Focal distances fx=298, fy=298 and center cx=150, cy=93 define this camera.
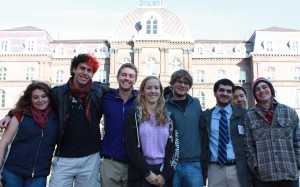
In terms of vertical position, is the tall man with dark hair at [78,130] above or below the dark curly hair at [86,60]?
below

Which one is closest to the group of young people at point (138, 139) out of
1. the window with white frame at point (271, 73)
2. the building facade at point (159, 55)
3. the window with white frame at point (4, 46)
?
the building facade at point (159, 55)

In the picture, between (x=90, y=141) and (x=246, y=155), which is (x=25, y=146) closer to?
(x=90, y=141)

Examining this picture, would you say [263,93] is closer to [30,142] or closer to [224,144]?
[224,144]

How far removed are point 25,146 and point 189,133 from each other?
2.75 m

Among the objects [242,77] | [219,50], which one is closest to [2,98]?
[219,50]

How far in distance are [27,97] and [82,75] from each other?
1014mm

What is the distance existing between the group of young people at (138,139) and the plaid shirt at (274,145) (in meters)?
0.02

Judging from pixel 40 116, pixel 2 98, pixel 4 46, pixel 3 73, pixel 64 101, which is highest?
pixel 4 46

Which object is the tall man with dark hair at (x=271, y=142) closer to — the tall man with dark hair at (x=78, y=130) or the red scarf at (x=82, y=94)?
the tall man with dark hair at (x=78, y=130)

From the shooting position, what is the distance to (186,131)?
531 centimetres

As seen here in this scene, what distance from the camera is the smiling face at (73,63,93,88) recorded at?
521cm

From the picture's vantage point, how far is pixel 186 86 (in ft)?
18.3

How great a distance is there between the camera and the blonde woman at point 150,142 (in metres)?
4.46

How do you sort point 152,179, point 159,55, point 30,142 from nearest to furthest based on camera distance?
point 152,179 < point 30,142 < point 159,55
